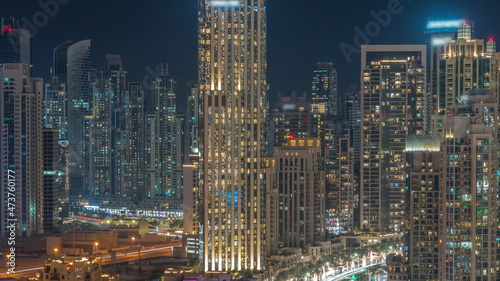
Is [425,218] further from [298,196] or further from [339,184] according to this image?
[339,184]

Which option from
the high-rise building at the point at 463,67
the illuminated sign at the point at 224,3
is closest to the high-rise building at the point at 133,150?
the high-rise building at the point at 463,67

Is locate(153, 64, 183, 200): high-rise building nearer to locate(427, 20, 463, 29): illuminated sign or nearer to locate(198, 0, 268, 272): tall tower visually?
locate(427, 20, 463, 29): illuminated sign

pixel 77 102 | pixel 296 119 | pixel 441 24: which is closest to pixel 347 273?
pixel 441 24

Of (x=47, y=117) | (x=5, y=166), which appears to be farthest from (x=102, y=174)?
(x=5, y=166)

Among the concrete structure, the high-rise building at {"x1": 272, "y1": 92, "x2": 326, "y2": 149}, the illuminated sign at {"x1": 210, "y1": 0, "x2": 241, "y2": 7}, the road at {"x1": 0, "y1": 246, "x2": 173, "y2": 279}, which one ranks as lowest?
the road at {"x1": 0, "y1": 246, "x2": 173, "y2": 279}

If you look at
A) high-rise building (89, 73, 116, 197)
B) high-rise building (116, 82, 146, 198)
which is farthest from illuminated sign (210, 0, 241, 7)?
high-rise building (89, 73, 116, 197)

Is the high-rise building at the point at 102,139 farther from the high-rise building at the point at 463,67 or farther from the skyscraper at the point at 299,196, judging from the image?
the high-rise building at the point at 463,67
